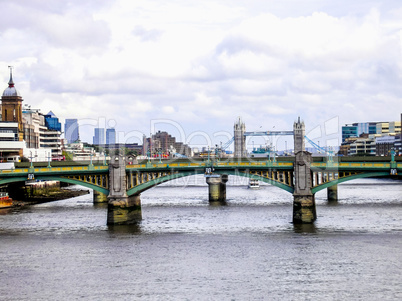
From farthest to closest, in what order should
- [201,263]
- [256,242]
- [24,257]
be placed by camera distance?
1. [256,242]
2. [24,257]
3. [201,263]

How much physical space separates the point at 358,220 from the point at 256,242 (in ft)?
74.7

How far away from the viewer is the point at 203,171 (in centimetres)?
9912

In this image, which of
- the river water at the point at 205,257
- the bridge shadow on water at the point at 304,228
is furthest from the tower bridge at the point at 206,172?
the river water at the point at 205,257

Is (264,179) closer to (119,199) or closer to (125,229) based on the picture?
(119,199)

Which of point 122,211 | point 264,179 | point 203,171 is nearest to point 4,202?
point 122,211

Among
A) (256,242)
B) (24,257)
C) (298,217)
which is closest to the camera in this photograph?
(24,257)

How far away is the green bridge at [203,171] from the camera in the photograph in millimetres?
90500

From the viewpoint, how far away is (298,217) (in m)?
88.9

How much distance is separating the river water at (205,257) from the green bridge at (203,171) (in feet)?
9.84

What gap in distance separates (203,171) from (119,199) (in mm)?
12950

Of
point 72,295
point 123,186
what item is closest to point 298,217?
point 123,186

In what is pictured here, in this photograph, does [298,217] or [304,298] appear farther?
[298,217]

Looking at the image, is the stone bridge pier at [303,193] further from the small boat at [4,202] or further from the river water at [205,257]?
the small boat at [4,202]

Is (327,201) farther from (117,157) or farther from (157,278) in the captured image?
(157,278)
